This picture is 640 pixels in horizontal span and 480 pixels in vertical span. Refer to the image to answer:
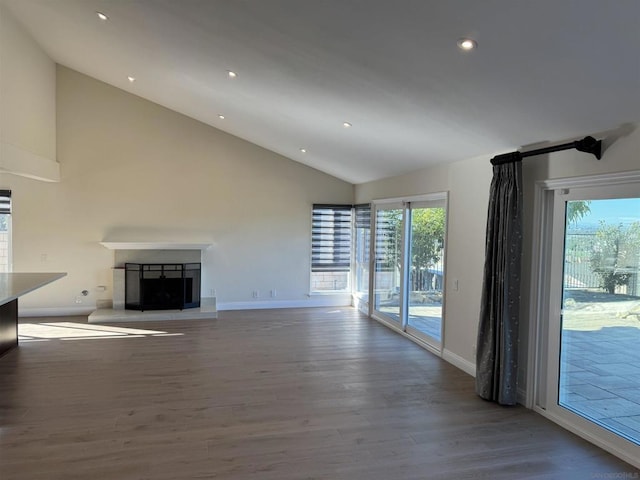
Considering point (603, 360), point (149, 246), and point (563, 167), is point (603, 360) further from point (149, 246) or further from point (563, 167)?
point (149, 246)

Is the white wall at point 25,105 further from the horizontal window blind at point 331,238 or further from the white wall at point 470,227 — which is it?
the white wall at point 470,227

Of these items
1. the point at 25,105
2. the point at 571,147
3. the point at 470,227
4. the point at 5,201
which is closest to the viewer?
the point at 571,147

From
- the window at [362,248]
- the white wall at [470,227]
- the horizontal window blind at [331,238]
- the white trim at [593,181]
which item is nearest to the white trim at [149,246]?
the horizontal window blind at [331,238]

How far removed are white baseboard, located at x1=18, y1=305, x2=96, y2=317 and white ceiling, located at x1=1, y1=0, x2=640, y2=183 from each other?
152 inches

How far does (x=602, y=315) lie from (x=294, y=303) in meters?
5.62

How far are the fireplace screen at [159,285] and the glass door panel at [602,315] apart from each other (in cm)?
573

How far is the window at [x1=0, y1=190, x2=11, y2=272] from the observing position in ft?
23.2

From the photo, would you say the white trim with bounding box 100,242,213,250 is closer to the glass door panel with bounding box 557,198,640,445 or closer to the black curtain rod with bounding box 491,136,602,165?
the black curtain rod with bounding box 491,136,602,165

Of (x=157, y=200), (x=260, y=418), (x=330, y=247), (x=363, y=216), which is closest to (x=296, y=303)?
(x=330, y=247)

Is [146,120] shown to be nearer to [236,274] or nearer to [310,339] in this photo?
[236,274]

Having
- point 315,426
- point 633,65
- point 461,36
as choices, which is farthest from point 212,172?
point 633,65

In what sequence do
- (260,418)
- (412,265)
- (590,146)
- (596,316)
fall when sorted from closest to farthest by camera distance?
1. (590,146)
2. (596,316)
3. (260,418)
4. (412,265)

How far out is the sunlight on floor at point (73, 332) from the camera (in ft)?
19.8

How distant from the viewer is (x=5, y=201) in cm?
706
